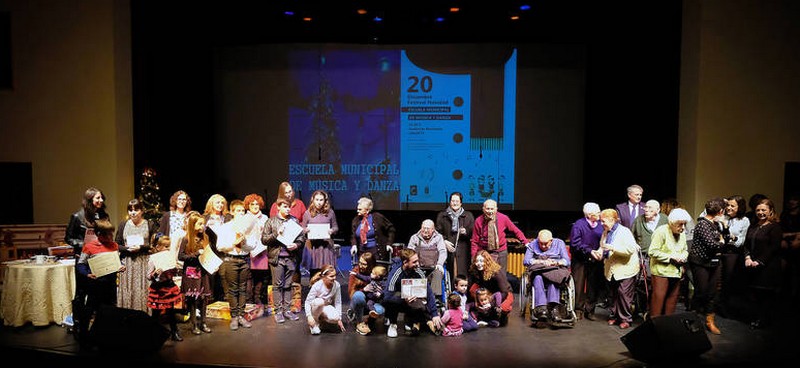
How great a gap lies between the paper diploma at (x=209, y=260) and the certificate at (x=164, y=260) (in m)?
0.35

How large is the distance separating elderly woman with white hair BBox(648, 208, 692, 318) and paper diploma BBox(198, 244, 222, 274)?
4643mm

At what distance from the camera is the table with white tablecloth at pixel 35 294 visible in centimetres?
629

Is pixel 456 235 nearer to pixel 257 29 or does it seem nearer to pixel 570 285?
pixel 570 285

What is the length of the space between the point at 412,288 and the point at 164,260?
8.23 feet

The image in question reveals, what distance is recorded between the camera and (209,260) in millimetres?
6129

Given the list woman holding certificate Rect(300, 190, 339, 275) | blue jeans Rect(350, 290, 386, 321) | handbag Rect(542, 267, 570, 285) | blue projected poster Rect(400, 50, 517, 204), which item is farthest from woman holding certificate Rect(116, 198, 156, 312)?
blue projected poster Rect(400, 50, 517, 204)

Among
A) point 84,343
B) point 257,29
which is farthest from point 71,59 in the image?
point 84,343

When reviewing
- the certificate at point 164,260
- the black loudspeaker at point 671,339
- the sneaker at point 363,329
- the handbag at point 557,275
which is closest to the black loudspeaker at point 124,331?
the certificate at point 164,260

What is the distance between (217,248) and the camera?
6.21m

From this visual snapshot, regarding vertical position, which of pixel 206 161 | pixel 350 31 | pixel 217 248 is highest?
pixel 350 31

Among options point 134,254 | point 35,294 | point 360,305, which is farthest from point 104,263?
point 360,305

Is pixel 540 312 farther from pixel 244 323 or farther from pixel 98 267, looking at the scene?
pixel 98 267

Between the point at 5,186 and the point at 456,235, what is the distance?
23.2ft

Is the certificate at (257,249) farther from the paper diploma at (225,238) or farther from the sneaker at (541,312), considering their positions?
the sneaker at (541,312)
